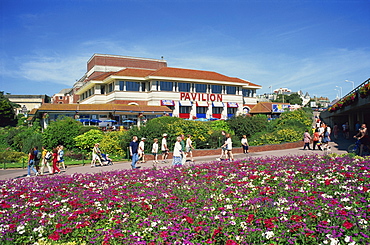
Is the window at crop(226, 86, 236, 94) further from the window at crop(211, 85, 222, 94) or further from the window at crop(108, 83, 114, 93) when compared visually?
the window at crop(108, 83, 114, 93)

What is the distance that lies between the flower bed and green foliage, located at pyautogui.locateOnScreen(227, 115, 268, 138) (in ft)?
85.2

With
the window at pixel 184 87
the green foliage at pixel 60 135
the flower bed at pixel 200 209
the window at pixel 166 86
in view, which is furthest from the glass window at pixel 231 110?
the flower bed at pixel 200 209

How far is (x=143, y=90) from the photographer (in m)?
61.3

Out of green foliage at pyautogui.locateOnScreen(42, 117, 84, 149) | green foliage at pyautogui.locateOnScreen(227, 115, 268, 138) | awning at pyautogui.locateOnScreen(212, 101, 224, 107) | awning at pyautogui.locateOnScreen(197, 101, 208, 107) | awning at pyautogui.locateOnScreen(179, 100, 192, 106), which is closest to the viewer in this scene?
green foliage at pyautogui.locateOnScreen(42, 117, 84, 149)

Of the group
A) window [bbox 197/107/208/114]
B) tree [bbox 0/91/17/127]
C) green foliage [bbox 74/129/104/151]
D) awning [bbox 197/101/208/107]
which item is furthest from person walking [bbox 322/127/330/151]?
tree [bbox 0/91/17/127]

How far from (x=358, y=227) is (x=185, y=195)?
13.1 ft

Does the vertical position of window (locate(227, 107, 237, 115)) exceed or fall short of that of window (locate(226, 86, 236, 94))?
it falls short

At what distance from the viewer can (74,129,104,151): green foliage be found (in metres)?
30.6

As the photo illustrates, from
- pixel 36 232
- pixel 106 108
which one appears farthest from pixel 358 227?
pixel 106 108

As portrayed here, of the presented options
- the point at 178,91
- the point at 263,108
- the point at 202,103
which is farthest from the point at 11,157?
the point at 263,108

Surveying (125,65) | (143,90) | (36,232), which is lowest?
(36,232)

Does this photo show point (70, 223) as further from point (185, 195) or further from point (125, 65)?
point (125, 65)

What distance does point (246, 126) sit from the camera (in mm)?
36594

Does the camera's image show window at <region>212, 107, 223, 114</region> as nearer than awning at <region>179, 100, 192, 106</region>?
No
